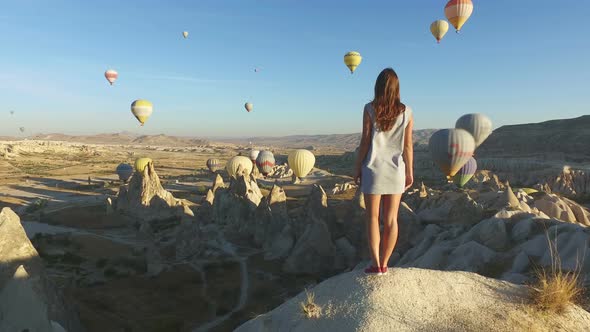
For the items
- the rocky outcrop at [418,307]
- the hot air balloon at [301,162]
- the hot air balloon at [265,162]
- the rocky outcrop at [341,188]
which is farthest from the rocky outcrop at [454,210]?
the hot air balloon at [265,162]

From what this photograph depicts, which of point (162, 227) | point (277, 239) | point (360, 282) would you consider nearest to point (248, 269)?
point (277, 239)

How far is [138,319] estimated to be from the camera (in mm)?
20594

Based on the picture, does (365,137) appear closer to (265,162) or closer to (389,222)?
(389,222)

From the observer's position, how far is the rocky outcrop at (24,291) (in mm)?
11805

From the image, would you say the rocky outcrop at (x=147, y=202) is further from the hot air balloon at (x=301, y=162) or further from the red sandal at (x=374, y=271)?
the red sandal at (x=374, y=271)

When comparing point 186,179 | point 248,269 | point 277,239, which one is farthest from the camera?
point 186,179

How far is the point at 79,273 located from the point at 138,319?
34.1ft

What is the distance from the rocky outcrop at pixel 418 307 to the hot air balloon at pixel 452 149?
100 feet

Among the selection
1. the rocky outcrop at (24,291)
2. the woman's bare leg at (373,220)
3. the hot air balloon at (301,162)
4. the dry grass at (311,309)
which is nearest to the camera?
the woman's bare leg at (373,220)

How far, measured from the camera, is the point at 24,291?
12.1 m

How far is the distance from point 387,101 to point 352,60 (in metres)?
54.6

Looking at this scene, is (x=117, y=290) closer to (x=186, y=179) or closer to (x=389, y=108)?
(x=389, y=108)

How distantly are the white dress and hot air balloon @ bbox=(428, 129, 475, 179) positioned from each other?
32017 millimetres

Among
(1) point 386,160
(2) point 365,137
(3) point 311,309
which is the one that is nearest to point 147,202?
(3) point 311,309
